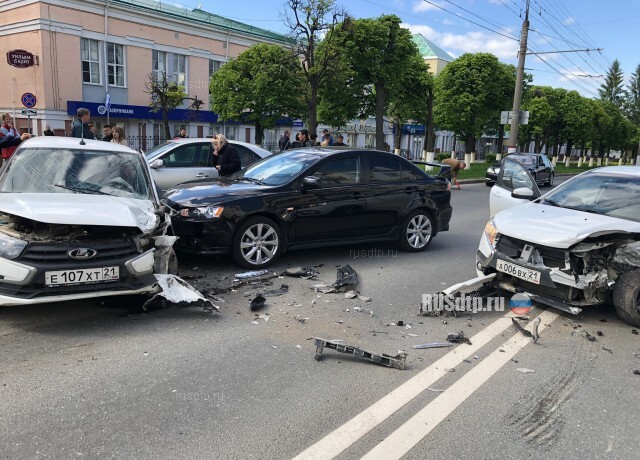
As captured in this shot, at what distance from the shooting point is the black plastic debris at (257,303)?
206 inches

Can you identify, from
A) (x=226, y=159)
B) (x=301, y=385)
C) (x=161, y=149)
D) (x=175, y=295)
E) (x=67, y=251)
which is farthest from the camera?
(x=161, y=149)

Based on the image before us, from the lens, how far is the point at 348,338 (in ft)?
15.2

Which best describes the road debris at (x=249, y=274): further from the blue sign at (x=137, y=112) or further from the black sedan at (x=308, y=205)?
the blue sign at (x=137, y=112)

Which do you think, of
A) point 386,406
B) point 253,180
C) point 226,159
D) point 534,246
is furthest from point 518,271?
point 226,159

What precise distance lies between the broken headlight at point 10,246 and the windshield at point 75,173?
107 cm

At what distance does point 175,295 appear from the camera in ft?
16.2

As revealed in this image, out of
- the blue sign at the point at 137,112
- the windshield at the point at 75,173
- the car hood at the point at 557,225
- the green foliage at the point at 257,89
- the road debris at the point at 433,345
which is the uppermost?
the green foliage at the point at 257,89

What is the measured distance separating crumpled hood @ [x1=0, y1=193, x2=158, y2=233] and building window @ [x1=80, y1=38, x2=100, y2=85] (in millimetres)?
27792

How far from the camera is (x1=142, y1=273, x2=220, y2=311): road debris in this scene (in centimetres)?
489

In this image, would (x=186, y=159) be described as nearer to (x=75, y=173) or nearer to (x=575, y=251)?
(x=75, y=173)

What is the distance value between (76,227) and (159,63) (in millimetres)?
31589

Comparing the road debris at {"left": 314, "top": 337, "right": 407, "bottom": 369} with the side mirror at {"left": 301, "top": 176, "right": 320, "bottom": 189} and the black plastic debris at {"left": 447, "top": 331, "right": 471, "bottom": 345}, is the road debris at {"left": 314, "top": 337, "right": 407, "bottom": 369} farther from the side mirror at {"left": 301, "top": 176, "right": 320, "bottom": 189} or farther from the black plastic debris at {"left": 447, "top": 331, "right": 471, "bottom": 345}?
the side mirror at {"left": 301, "top": 176, "right": 320, "bottom": 189}

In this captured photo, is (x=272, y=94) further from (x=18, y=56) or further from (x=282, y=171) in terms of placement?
(x=282, y=171)

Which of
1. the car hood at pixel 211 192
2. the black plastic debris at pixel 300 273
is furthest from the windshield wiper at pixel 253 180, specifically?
the black plastic debris at pixel 300 273
